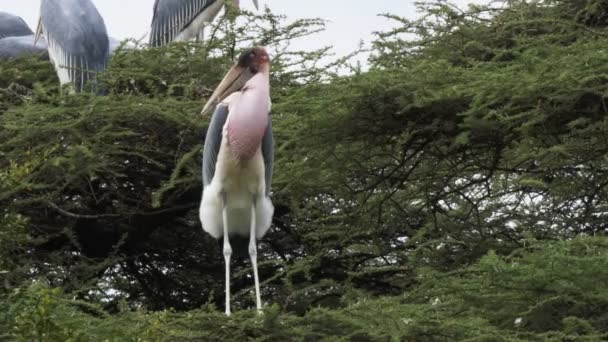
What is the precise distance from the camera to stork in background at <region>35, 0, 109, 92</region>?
1077 cm

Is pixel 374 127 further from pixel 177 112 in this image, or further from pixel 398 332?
pixel 398 332

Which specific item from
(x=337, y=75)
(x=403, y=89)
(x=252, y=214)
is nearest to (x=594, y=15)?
(x=337, y=75)

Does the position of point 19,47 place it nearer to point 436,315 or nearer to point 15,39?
point 15,39

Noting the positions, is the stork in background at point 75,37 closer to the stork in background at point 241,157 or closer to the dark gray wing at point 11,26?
the dark gray wing at point 11,26

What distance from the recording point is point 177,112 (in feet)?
29.9

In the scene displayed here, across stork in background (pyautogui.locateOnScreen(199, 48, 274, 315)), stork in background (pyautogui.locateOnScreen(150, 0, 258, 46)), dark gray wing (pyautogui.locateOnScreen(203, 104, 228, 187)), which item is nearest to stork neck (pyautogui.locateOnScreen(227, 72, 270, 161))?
stork in background (pyautogui.locateOnScreen(199, 48, 274, 315))

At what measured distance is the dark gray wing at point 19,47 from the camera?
11.5m

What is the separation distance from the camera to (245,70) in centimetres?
775

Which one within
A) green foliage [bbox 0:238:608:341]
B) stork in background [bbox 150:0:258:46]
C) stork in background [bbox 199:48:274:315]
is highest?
stork in background [bbox 150:0:258:46]

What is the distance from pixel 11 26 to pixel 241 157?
5.68m

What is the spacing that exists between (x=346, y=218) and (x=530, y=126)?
1910 millimetres

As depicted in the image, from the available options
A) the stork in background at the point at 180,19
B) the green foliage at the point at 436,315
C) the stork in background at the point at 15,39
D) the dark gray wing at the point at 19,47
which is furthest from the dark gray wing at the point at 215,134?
the stork in background at the point at 180,19

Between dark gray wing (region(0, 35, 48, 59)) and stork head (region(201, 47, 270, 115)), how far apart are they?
379 cm

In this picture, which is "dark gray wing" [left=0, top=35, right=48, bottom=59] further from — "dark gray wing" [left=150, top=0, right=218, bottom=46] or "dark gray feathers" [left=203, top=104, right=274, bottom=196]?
"dark gray feathers" [left=203, top=104, right=274, bottom=196]
